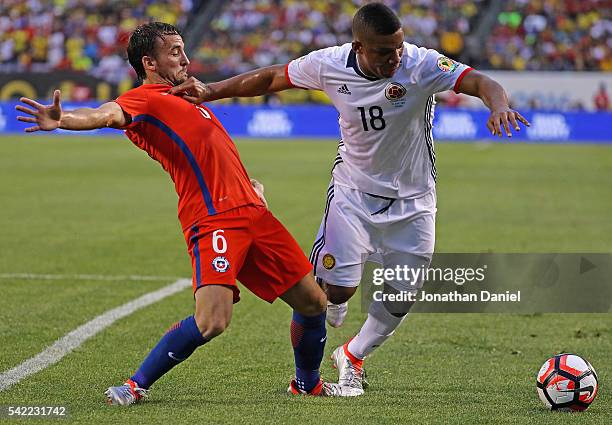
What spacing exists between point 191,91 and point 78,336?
2.66 metres

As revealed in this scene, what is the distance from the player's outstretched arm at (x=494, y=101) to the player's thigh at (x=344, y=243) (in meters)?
0.96

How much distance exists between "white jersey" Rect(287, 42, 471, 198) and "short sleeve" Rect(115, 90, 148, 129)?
116 cm

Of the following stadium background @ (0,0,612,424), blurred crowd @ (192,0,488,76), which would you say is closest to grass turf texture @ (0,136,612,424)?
stadium background @ (0,0,612,424)

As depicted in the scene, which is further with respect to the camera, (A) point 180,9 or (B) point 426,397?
(A) point 180,9

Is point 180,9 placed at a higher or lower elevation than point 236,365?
higher

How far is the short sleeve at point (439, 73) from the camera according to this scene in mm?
5898

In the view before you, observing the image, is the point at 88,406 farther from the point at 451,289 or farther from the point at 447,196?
the point at 447,196

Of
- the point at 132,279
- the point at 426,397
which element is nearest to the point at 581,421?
the point at 426,397

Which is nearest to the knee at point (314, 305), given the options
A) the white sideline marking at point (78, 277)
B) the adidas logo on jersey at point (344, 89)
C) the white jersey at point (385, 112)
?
the white jersey at point (385, 112)

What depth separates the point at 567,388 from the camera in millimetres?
5586

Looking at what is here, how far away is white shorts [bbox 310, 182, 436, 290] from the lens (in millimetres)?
6250

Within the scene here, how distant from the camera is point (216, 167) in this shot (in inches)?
217

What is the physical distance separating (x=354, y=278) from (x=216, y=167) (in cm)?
123

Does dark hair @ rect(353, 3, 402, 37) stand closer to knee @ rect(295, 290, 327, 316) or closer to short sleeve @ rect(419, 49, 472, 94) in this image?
short sleeve @ rect(419, 49, 472, 94)
